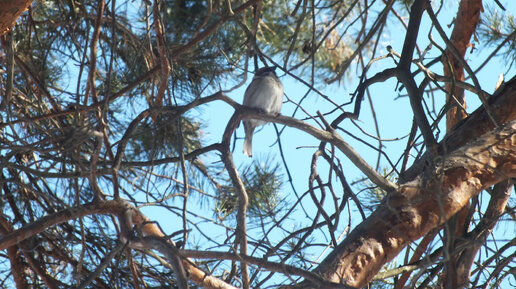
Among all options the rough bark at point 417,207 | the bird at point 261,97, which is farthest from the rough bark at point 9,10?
the bird at point 261,97

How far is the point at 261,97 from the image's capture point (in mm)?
3916

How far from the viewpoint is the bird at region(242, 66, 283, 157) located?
3.91m

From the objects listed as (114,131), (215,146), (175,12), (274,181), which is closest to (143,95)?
(114,131)

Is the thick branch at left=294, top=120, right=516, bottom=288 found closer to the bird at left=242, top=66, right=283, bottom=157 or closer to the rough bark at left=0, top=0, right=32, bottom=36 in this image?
the rough bark at left=0, top=0, right=32, bottom=36

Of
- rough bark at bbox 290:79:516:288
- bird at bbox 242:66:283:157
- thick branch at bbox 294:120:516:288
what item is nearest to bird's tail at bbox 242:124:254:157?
bird at bbox 242:66:283:157

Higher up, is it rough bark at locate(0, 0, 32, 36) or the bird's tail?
the bird's tail

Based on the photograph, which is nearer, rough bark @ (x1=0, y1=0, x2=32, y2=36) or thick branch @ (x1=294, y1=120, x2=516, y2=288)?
thick branch @ (x1=294, y1=120, x2=516, y2=288)

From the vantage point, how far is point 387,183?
6.12 feet

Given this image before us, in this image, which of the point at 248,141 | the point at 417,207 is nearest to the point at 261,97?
the point at 248,141

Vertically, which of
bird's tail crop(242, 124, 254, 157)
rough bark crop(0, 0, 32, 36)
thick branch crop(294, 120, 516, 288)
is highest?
bird's tail crop(242, 124, 254, 157)

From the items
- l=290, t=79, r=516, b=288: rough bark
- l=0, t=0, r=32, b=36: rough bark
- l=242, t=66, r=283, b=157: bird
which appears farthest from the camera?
l=242, t=66, r=283, b=157: bird

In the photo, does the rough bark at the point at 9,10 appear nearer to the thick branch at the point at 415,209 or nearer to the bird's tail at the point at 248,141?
the thick branch at the point at 415,209

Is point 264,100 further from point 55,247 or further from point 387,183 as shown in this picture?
point 387,183

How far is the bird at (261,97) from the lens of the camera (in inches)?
154
